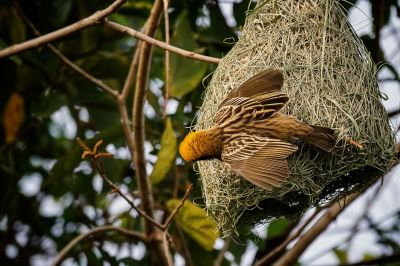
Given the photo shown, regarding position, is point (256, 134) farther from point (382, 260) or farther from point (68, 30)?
point (382, 260)

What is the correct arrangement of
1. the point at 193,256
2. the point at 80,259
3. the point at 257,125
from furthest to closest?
1. the point at 80,259
2. the point at 193,256
3. the point at 257,125

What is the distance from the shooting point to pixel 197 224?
427cm

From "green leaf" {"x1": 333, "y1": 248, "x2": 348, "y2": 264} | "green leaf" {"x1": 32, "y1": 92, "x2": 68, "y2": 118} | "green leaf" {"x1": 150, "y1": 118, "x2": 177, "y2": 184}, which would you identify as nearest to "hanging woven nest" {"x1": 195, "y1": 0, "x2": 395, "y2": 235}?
"green leaf" {"x1": 150, "y1": 118, "x2": 177, "y2": 184}

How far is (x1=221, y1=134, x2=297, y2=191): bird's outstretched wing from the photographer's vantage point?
2.86 metres

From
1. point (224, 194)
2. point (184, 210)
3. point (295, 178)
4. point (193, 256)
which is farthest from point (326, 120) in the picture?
point (193, 256)

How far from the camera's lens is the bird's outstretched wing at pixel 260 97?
10.1 ft

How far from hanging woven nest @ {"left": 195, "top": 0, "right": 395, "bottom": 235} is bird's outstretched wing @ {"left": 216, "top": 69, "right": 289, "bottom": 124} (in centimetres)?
7

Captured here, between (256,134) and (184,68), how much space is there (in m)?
1.44

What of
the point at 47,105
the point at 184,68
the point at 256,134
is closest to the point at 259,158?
the point at 256,134

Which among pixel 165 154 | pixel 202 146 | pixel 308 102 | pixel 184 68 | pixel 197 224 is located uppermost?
pixel 308 102

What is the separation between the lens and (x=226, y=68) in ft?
11.3

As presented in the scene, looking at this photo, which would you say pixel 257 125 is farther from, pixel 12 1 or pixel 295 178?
pixel 12 1

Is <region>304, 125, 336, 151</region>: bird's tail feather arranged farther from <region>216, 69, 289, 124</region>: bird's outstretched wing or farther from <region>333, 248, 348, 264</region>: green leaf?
<region>333, 248, 348, 264</region>: green leaf

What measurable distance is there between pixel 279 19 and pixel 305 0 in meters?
0.13
